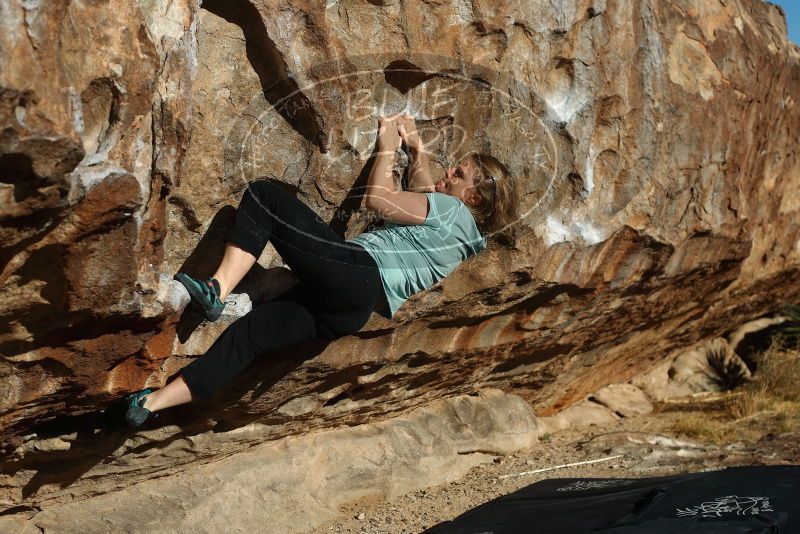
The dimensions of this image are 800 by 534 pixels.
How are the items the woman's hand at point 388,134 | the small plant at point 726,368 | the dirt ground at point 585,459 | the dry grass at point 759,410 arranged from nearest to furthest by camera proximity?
1. the woman's hand at point 388,134
2. the dirt ground at point 585,459
3. the dry grass at point 759,410
4. the small plant at point 726,368

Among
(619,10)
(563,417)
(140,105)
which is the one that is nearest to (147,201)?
(140,105)

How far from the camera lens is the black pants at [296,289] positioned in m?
3.17

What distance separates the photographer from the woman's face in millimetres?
3703

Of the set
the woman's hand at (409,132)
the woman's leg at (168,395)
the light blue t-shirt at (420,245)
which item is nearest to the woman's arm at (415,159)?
the woman's hand at (409,132)

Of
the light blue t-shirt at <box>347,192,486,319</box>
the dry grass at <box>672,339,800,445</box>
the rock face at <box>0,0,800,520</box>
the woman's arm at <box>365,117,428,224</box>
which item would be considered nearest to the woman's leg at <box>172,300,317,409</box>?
the rock face at <box>0,0,800,520</box>

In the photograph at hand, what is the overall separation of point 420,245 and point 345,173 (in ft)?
1.40

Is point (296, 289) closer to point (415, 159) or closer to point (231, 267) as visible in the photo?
point (231, 267)

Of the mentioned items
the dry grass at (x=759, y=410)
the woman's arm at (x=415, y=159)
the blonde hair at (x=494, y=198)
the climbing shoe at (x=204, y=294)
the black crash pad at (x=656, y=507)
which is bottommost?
the dry grass at (x=759, y=410)

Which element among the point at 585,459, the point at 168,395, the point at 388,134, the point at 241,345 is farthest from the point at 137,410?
the point at 585,459

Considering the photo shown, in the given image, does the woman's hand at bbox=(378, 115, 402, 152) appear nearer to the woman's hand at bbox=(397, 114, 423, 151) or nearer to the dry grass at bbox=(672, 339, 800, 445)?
the woman's hand at bbox=(397, 114, 423, 151)

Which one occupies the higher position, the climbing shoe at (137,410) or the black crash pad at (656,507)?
the climbing shoe at (137,410)

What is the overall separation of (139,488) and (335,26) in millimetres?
2140

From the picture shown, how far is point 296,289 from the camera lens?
3492mm

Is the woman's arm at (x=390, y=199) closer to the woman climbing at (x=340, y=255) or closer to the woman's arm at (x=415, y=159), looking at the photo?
the woman climbing at (x=340, y=255)
